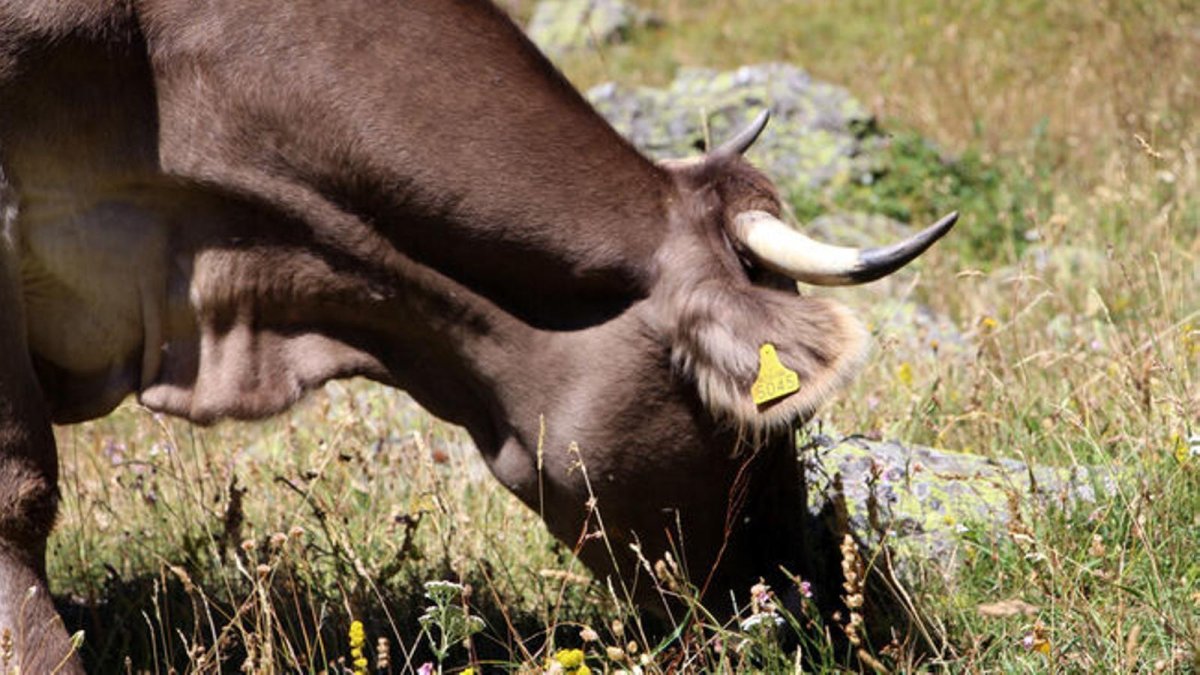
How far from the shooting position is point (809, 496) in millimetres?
5371

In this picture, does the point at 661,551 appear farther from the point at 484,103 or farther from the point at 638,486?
the point at 484,103

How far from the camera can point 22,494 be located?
4305 mm

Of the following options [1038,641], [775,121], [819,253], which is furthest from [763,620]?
[775,121]

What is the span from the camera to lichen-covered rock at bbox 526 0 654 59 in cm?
1662

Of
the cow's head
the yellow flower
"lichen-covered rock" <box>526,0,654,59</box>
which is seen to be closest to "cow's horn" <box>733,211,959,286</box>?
the cow's head

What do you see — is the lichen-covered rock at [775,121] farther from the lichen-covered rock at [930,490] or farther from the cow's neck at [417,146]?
the cow's neck at [417,146]

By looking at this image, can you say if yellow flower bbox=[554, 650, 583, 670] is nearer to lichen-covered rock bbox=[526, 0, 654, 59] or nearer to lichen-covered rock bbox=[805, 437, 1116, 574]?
lichen-covered rock bbox=[805, 437, 1116, 574]

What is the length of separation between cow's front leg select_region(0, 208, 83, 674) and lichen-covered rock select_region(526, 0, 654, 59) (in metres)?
12.0

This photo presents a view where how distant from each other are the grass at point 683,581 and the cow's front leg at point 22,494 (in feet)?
1.24

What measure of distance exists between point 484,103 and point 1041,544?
185 centimetres

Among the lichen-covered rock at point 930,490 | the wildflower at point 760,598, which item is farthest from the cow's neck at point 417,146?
the lichen-covered rock at point 930,490

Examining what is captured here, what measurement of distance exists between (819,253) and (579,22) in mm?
13245

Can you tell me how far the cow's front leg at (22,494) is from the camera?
14.1 feet

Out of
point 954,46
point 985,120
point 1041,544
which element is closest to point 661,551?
point 1041,544
